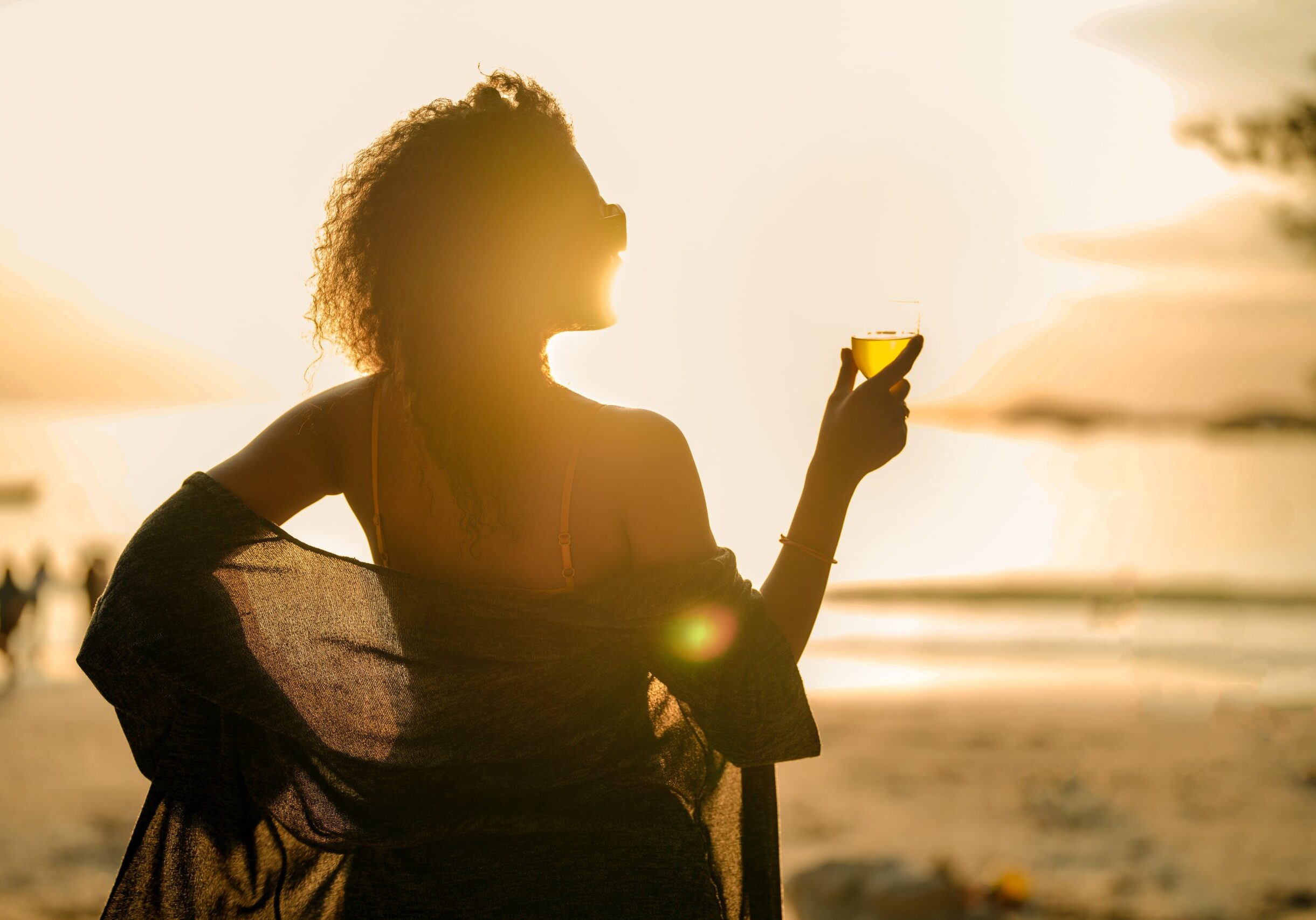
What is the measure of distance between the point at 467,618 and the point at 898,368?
0.77 metres

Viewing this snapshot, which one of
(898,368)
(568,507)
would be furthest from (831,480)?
(568,507)

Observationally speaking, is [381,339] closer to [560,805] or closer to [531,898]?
[560,805]

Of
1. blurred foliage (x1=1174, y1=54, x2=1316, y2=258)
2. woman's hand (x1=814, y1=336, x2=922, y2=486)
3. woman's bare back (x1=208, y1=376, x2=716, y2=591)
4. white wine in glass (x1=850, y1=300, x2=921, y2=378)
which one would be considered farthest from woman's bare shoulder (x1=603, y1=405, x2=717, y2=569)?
blurred foliage (x1=1174, y1=54, x2=1316, y2=258)

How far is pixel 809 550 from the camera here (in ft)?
5.53

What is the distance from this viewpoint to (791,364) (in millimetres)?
2406

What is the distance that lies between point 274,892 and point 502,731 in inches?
18.3

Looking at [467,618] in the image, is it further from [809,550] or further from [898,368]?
[898,368]

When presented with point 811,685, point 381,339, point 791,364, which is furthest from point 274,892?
point 811,685

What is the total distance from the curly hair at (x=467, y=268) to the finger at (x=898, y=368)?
52cm

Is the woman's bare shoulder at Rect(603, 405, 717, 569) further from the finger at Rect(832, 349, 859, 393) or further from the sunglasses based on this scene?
the finger at Rect(832, 349, 859, 393)

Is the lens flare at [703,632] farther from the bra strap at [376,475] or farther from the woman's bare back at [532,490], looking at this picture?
the bra strap at [376,475]

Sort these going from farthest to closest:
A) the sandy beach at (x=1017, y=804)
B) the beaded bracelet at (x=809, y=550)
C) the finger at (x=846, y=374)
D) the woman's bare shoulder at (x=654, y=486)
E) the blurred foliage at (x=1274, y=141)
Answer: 1. the blurred foliage at (x=1274, y=141)
2. the sandy beach at (x=1017, y=804)
3. the finger at (x=846, y=374)
4. the beaded bracelet at (x=809, y=550)
5. the woman's bare shoulder at (x=654, y=486)

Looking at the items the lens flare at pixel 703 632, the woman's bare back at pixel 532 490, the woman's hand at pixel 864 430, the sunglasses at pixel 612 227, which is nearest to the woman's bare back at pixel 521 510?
the woman's bare back at pixel 532 490

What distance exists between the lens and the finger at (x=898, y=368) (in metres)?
1.75
